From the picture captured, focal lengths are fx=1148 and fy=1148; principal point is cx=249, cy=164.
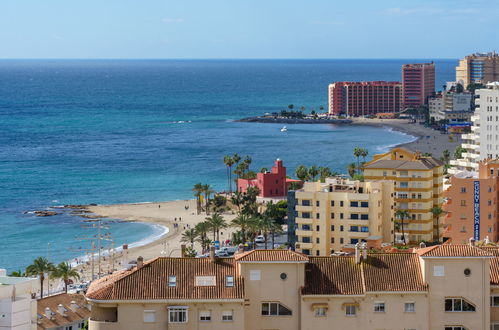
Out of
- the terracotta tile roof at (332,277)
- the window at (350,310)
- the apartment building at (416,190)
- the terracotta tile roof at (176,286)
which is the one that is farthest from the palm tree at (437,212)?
the terracotta tile roof at (176,286)

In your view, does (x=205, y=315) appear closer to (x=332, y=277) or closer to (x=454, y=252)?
(x=332, y=277)

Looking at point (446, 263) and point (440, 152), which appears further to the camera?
point (440, 152)

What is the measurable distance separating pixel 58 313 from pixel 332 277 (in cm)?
2841

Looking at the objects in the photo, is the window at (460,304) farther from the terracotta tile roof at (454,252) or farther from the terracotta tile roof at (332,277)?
the terracotta tile roof at (332,277)

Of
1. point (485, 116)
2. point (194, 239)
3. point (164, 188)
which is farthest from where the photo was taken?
point (164, 188)

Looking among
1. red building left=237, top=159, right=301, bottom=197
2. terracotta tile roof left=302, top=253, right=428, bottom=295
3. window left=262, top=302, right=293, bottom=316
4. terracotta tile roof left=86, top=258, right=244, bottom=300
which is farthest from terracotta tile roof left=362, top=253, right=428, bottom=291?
red building left=237, top=159, right=301, bottom=197

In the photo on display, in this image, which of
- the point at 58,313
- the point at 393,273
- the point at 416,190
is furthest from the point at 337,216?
the point at 393,273

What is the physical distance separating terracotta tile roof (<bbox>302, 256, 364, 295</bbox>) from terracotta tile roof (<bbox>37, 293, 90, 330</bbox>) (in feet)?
84.6

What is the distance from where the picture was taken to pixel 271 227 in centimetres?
8894

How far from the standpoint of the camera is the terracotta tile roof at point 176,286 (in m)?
33.7

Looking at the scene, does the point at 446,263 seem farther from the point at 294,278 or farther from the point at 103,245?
the point at 103,245

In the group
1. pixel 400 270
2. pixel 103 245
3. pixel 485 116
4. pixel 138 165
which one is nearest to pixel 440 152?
pixel 138 165

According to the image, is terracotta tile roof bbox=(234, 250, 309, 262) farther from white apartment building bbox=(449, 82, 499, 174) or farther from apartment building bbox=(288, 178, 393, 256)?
white apartment building bbox=(449, 82, 499, 174)

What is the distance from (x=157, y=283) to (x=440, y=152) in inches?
6043
